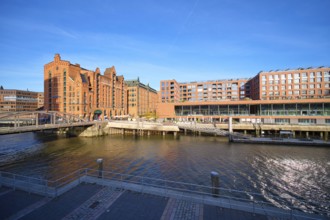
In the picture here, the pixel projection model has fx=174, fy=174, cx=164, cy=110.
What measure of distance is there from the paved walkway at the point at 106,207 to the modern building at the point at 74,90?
228 feet

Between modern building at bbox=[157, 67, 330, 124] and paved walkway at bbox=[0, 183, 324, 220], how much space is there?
218ft

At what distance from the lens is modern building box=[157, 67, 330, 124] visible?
6481cm

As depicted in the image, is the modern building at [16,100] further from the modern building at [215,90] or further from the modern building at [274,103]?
the modern building at [274,103]

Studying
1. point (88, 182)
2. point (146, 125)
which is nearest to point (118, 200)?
point (88, 182)

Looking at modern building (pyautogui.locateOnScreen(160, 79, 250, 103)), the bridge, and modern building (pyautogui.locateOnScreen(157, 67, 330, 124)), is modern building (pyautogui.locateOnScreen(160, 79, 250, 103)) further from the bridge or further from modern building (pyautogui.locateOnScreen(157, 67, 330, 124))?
the bridge

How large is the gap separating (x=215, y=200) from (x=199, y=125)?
51894 mm

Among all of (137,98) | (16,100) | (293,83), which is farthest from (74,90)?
(293,83)

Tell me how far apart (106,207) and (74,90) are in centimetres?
7586

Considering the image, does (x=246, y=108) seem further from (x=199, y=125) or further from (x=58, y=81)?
(x=58, y=81)

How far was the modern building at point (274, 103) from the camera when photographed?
2552 inches

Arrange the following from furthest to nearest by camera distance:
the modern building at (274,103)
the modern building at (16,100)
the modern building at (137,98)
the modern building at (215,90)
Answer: the modern building at (16,100)
the modern building at (137,98)
the modern building at (215,90)
the modern building at (274,103)

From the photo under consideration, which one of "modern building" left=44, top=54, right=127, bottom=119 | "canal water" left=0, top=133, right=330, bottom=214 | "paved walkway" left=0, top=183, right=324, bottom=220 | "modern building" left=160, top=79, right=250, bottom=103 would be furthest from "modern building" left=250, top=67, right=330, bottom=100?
"paved walkway" left=0, top=183, right=324, bottom=220

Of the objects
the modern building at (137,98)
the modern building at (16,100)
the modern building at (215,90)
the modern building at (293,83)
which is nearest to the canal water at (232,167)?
the modern building at (293,83)

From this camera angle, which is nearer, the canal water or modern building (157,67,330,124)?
the canal water
